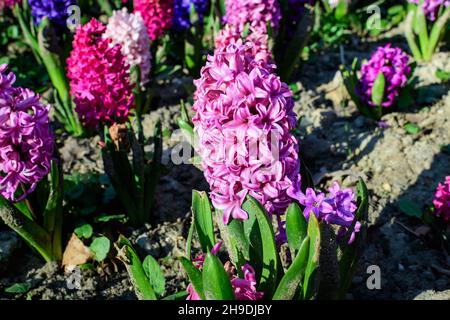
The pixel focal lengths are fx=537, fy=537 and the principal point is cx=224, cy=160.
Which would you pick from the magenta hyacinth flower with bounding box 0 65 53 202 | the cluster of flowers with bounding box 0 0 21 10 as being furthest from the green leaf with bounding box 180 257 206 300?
the cluster of flowers with bounding box 0 0 21 10

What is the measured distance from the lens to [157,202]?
11.0 feet

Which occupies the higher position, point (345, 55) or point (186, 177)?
point (345, 55)

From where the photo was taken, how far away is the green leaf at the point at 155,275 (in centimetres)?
215

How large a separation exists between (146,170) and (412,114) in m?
2.06

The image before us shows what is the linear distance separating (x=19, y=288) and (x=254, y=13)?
2431 millimetres

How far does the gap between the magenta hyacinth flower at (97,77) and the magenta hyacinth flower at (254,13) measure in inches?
45.6

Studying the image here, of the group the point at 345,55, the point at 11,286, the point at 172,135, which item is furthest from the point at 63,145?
the point at 345,55

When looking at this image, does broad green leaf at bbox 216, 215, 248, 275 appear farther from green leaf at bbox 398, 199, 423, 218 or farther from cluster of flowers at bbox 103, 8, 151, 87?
cluster of flowers at bbox 103, 8, 151, 87

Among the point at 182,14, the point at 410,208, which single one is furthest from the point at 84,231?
the point at 182,14

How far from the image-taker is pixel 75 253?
2885 mm

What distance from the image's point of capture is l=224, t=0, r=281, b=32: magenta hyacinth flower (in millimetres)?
3887

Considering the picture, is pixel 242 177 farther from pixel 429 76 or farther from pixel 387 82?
pixel 429 76

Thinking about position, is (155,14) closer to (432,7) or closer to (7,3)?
(7,3)

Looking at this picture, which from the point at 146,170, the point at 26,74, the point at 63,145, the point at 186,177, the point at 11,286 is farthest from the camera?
the point at 26,74
